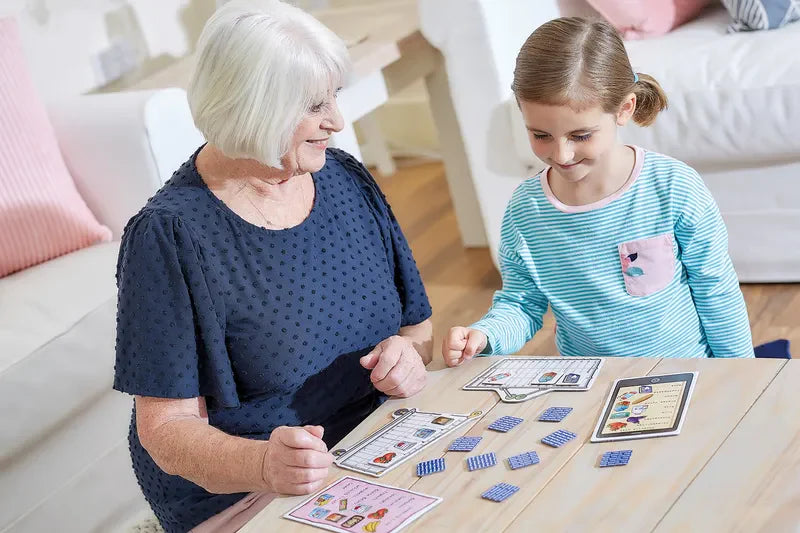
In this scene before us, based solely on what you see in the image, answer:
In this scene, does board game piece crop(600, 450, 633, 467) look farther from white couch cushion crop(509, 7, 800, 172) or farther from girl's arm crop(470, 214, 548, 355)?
white couch cushion crop(509, 7, 800, 172)

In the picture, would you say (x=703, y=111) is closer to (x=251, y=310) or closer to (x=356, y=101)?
(x=356, y=101)

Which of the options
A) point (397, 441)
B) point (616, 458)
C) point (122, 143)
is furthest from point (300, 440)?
point (122, 143)

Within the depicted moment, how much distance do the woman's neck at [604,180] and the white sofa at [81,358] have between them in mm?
978

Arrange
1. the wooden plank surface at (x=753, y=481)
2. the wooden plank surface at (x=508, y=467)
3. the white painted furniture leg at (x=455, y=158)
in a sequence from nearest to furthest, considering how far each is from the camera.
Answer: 1. the wooden plank surface at (x=753, y=481)
2. the wooden plank surface at (x=508, y=467)
3. the white painted furniture leg at (x=455, y=158)

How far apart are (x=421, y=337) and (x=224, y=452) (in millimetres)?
432

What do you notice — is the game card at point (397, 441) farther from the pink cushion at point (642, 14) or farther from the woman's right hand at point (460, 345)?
the pink cushion at point (642, 14)

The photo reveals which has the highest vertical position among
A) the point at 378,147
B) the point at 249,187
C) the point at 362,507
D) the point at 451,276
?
the point at 249,187

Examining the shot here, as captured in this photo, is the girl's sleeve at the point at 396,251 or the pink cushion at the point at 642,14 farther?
the pink cushion at the point at 642,14

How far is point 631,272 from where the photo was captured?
1.54 m

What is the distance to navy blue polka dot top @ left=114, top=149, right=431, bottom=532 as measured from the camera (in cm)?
129

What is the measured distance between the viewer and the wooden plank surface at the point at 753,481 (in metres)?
0.92

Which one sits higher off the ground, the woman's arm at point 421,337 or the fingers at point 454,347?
the fingers at point 454,347

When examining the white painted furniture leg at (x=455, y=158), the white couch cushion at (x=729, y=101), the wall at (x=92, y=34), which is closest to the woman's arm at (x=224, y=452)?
the white couch cushion at (x=729, y=101)

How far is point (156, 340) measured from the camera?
4.21 feet
